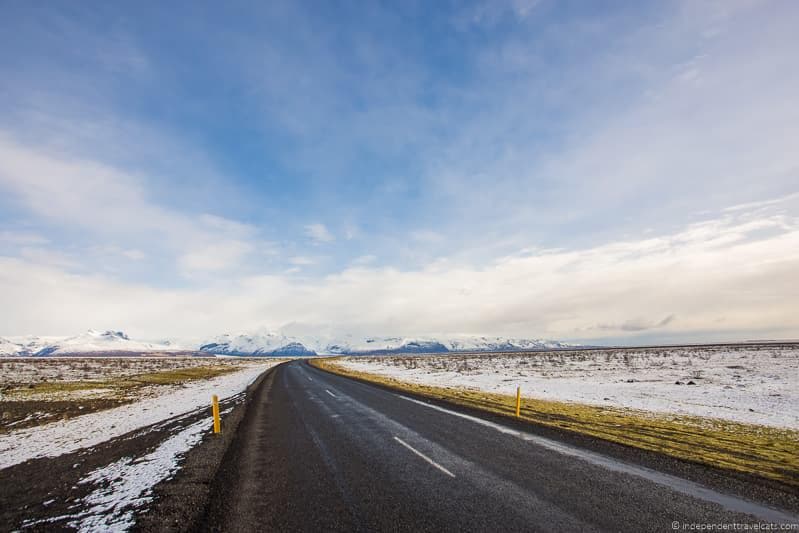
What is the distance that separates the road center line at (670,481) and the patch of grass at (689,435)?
6.19ft

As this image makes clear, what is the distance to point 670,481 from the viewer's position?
7598 millimetres

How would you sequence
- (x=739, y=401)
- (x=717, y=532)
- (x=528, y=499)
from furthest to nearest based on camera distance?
(x=739, y=401), (x=528, y=499), (x=717, y=532)

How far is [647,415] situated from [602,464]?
408 inches

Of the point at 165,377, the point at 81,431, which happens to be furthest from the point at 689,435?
the point at 165,377

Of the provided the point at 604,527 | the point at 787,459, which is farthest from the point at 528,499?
the point at 787,459

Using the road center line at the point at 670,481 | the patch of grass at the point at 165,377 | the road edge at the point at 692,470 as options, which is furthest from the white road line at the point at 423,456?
the patch of grass at the point at 165,377

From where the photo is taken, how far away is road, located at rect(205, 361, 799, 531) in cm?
575

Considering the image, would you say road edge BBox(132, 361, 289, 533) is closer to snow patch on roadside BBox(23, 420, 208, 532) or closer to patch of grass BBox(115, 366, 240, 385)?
snow patch on roadside BBox(23, 420, 208, 532)

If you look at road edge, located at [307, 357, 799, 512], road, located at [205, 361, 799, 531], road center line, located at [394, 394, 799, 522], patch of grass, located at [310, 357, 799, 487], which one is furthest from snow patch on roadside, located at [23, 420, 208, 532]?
patch of grass, located at [310, 357, 799, 487]

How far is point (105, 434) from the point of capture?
14.7 metres

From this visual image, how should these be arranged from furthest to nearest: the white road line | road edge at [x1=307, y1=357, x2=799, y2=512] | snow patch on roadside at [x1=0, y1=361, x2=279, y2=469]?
1. snow patch on roadside at [x1=0, y1=361, x2=279, y2=469]
2. the white road line
3. road edge at [x1=307, y1=357, x2=799, y2=512]

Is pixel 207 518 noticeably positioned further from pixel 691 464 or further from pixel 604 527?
pixel 691 464

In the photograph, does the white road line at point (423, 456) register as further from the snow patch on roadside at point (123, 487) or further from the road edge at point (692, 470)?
the snow patch on roadside at point (123, 487)

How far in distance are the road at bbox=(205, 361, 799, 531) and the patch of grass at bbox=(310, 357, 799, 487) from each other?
7.26 feet
